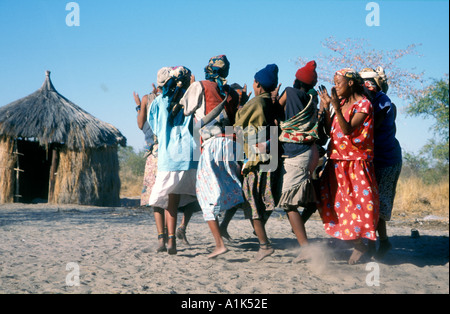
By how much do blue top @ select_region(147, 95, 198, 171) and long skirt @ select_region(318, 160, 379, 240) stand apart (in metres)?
1.41

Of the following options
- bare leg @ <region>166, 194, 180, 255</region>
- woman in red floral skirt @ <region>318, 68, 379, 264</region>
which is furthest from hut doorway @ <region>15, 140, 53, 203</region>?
woman in red floral skirt @ <region>318, 68, 379, 264</region>

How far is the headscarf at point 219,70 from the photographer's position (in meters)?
4.50

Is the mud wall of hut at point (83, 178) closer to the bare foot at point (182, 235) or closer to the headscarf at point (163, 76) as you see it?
the bare foot at point (182, 235)

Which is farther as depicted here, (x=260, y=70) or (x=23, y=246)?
(x=23, y=246)

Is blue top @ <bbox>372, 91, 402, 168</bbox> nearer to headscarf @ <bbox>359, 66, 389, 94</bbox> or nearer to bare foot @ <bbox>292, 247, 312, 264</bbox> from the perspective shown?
headscarf @ <bbox>359, 66, 389, 94</bbox>

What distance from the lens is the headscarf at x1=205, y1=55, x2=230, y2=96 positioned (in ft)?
14.8

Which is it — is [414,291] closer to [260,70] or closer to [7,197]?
[260,70]

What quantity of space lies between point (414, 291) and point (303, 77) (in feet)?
6.97

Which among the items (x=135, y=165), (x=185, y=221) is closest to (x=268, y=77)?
(x=185, y=221)

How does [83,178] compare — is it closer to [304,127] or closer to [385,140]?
[304,127]

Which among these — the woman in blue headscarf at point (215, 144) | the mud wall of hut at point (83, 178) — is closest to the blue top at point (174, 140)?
the woman in blue headscarf at point (215, 144)

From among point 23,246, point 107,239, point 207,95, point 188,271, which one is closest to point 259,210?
point 188,271

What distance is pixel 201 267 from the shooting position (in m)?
4.00
